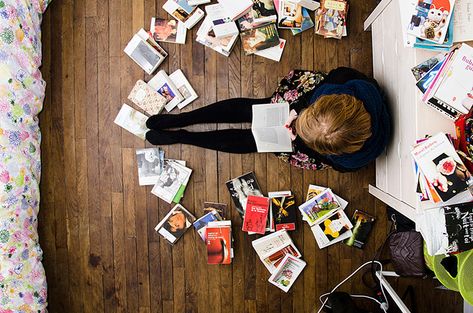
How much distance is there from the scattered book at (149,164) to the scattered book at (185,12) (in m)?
0.72

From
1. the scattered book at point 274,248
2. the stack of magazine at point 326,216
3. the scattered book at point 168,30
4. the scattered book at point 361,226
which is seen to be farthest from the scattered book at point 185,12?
the scattered book at point 361,226

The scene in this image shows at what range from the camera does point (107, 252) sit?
2420 millimetres

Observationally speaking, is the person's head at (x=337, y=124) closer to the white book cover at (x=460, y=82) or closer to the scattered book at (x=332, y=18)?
the white book cover at (x=460, y=82)

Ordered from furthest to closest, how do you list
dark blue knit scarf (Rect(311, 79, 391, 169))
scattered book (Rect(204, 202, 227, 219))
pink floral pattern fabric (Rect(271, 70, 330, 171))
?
1. scattered book (Rect(204, 202, 227, 219))
2. pink floral pattern fabric (Rect(271, 70, 330, 171))
3. dark blue knit scarf (Rect(311, 79, 391, 169))

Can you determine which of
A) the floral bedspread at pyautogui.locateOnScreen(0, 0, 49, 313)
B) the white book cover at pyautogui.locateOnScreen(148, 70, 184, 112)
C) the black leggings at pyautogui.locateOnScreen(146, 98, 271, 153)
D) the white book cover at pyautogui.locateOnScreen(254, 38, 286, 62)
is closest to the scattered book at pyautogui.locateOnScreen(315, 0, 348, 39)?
the white book cover at pyautogui.locateOnScreen(254, 38, 286, 62)

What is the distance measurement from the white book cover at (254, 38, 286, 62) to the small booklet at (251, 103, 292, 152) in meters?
0.37

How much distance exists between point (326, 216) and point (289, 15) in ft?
3.58

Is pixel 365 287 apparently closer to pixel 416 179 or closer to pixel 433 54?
pixel 416 179

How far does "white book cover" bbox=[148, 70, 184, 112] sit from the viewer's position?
7.53ft

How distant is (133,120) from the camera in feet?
7.68

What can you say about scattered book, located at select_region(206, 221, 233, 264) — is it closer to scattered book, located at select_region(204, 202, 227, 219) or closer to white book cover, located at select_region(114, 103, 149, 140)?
scattered book, located at select_region(204, 202, 227, 219)

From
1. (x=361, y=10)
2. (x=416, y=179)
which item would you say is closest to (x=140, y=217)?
(x=416, y=179)

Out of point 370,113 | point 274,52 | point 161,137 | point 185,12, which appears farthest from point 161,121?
point 370,113

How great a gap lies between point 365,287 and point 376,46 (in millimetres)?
1277
